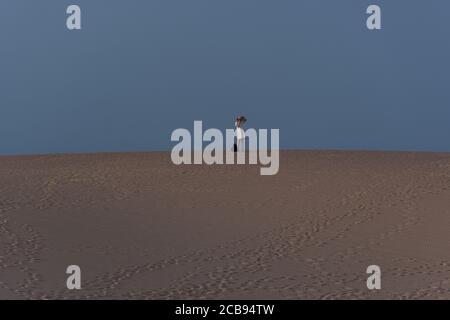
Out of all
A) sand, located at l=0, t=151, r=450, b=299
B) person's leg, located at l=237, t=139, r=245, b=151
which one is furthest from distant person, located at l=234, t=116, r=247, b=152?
sand, located at l=0, t=151, r=450, b=299

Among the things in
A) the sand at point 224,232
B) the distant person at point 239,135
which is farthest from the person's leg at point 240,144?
the sand at point 224,232

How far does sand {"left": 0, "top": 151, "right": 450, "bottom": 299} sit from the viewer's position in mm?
7500

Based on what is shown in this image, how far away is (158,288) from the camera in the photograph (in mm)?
7344

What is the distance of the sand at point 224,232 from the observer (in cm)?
750

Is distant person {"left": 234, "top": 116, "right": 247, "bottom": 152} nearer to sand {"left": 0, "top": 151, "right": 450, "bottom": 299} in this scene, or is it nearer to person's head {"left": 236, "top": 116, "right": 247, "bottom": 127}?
person's head {"left": 236, "top": 116, "right": 247, "bottom": 127}

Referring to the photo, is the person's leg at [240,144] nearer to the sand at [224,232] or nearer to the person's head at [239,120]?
the person's head at [239,120]

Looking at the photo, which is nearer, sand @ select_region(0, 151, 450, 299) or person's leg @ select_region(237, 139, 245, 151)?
sand @ select_region(0, 151, 450, 299)

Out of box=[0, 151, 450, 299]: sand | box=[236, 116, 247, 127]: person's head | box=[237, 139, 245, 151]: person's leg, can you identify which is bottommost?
box=[0, 151, 450, 299]: sand

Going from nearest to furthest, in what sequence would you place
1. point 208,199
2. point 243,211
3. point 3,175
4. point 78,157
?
point 243,211, point 208,199, point 3,175, point 78,157

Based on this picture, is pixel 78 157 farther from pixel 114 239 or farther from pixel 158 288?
pixel 158 288

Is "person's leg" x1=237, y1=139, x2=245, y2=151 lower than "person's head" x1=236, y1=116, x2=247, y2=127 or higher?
lower

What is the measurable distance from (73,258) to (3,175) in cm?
844

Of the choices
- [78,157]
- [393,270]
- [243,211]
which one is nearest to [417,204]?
[243,211]
